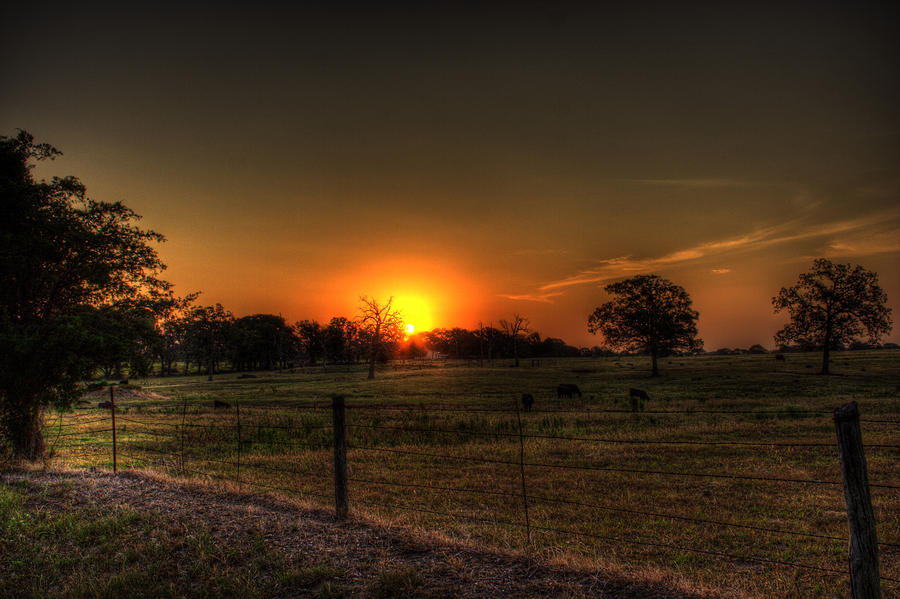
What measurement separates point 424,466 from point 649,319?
5560 centimetres

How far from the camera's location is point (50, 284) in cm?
1406

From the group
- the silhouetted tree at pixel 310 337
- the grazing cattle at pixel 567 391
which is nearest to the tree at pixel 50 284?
the grazing cattle at pixel 567 391

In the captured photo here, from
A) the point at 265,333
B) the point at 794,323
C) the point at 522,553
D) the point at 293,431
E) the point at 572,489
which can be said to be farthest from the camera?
the point at 265,333

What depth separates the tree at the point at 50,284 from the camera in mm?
12320

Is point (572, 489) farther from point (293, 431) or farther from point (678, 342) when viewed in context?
point (678, 342)

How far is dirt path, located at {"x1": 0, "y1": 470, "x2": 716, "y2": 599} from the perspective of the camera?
4910mm

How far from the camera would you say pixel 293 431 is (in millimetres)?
18422

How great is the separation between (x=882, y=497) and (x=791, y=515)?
2420 mm

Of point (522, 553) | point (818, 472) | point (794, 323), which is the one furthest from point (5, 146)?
point (794, 323)

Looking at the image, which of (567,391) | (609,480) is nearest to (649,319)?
(567,391)

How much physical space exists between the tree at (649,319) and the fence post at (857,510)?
57.7 metres

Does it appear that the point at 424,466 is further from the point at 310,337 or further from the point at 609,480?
the point at 310,337

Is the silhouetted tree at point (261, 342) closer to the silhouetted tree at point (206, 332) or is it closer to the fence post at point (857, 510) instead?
the silhouetted tree at point (206, 332)

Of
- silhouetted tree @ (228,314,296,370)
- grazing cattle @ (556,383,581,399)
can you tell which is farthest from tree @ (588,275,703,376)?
silhouetted tree @ (228,314,296,370)
